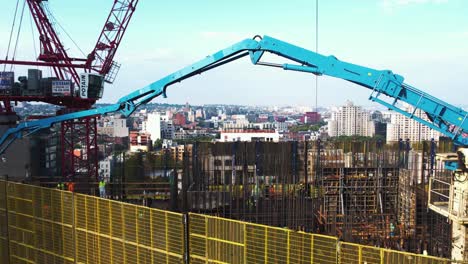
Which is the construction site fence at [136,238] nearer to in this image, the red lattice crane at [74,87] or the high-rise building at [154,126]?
the red lattice crane at [74,87]

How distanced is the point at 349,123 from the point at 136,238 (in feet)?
416

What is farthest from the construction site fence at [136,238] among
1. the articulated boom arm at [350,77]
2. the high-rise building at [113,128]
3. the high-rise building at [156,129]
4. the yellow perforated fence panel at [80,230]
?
the high-rise building at [156,129]

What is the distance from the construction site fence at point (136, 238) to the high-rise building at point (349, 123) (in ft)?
377

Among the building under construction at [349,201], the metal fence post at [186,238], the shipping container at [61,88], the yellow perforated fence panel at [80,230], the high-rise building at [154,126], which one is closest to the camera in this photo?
the metal fence post at [186,238]

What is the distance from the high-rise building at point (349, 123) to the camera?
118m

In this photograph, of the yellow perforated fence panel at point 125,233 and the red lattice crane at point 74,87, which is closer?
the yellow perforated fence panel at point 125,233

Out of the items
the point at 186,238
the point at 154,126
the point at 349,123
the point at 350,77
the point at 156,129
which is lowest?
the point at 156,129

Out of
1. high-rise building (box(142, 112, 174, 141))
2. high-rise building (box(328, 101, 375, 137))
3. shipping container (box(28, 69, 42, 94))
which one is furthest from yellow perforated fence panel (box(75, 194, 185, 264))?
high-rise building (box(328, 101, 375, 137))

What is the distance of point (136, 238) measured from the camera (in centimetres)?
610

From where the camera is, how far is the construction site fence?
5.08 m

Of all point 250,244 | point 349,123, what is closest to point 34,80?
point 250,244

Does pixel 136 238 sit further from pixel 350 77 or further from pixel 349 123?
pixel 349 123

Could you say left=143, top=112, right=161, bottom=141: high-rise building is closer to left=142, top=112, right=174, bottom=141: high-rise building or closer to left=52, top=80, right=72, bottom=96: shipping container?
left=142, top=112, right=174, bottom=141: high-rise building

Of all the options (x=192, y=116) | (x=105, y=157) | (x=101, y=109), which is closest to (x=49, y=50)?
(x=101, y=109)
